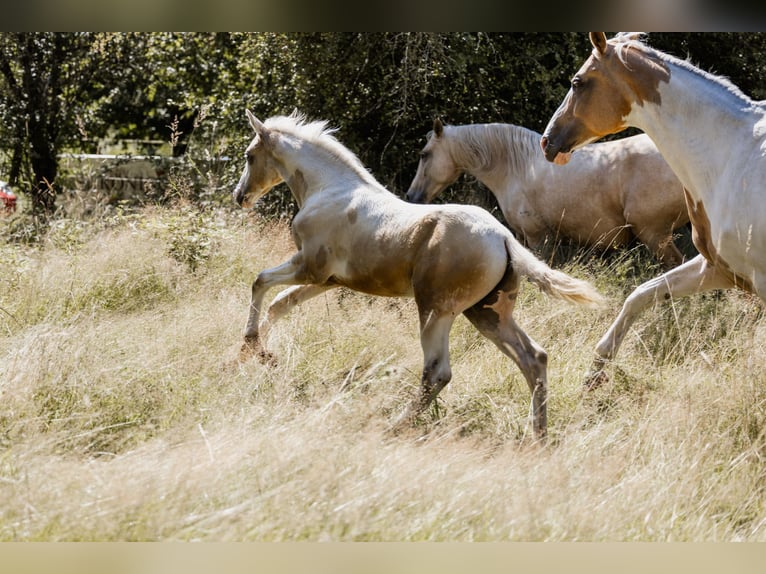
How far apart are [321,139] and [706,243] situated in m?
2.40

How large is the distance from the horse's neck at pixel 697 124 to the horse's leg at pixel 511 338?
1107mm

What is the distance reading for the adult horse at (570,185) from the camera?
300 inches

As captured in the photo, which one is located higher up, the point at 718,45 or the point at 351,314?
the point at 718,45

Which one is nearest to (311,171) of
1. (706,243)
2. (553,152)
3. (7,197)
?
(553,152)

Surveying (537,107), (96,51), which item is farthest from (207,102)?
(537,107)

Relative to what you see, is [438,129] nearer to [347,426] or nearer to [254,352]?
[254,352]

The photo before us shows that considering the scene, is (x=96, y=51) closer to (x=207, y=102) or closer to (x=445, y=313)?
(x=207, y=102)

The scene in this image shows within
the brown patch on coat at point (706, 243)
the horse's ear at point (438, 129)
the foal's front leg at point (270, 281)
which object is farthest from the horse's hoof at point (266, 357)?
the horse's ear at point (438, 129)

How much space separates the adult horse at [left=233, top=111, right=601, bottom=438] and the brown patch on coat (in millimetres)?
664

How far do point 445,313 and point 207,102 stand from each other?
25.7 feet

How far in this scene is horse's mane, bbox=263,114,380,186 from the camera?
5.69 metres

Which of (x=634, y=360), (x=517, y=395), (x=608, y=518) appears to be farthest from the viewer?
(x=634, y=360)

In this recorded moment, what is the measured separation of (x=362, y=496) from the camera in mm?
3555

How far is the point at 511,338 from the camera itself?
197 inches
